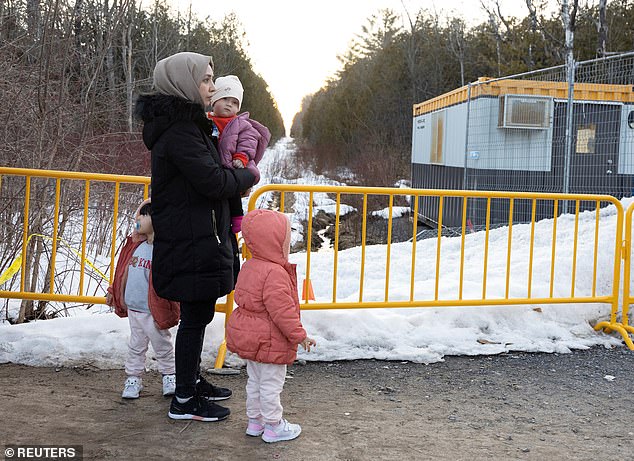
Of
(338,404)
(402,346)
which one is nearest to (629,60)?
(402,346)

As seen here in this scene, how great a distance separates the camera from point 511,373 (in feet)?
→ 17.2

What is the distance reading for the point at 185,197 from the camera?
387 cm

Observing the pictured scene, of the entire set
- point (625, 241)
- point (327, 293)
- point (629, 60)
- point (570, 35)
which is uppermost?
point (570, 35)

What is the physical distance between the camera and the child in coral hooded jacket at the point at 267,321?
3.64 metres

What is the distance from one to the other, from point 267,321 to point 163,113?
1162 mm

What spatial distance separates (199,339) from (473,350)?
2422 millimetres

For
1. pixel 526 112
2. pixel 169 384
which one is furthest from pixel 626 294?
pixel 526 112

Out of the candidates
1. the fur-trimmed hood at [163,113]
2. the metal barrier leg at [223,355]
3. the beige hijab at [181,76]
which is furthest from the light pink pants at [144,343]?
the beige hijab at [181,76]

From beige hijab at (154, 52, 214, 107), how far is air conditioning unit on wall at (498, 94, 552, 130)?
39.1ft

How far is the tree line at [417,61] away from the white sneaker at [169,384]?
19.3 meters

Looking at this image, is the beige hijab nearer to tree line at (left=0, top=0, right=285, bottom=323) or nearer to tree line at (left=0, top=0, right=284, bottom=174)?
tree line at (left=0, top=0, right=285, bottom=323)

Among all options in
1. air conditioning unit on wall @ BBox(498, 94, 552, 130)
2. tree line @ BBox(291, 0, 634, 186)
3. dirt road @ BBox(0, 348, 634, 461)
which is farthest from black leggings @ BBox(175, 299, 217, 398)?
tree line @ BBox(291, 0, 634, 186)

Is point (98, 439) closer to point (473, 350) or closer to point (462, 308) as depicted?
point (473, 350)

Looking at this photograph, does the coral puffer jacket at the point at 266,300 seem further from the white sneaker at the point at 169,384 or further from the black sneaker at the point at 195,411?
the white sneaker at the point at 169,384
